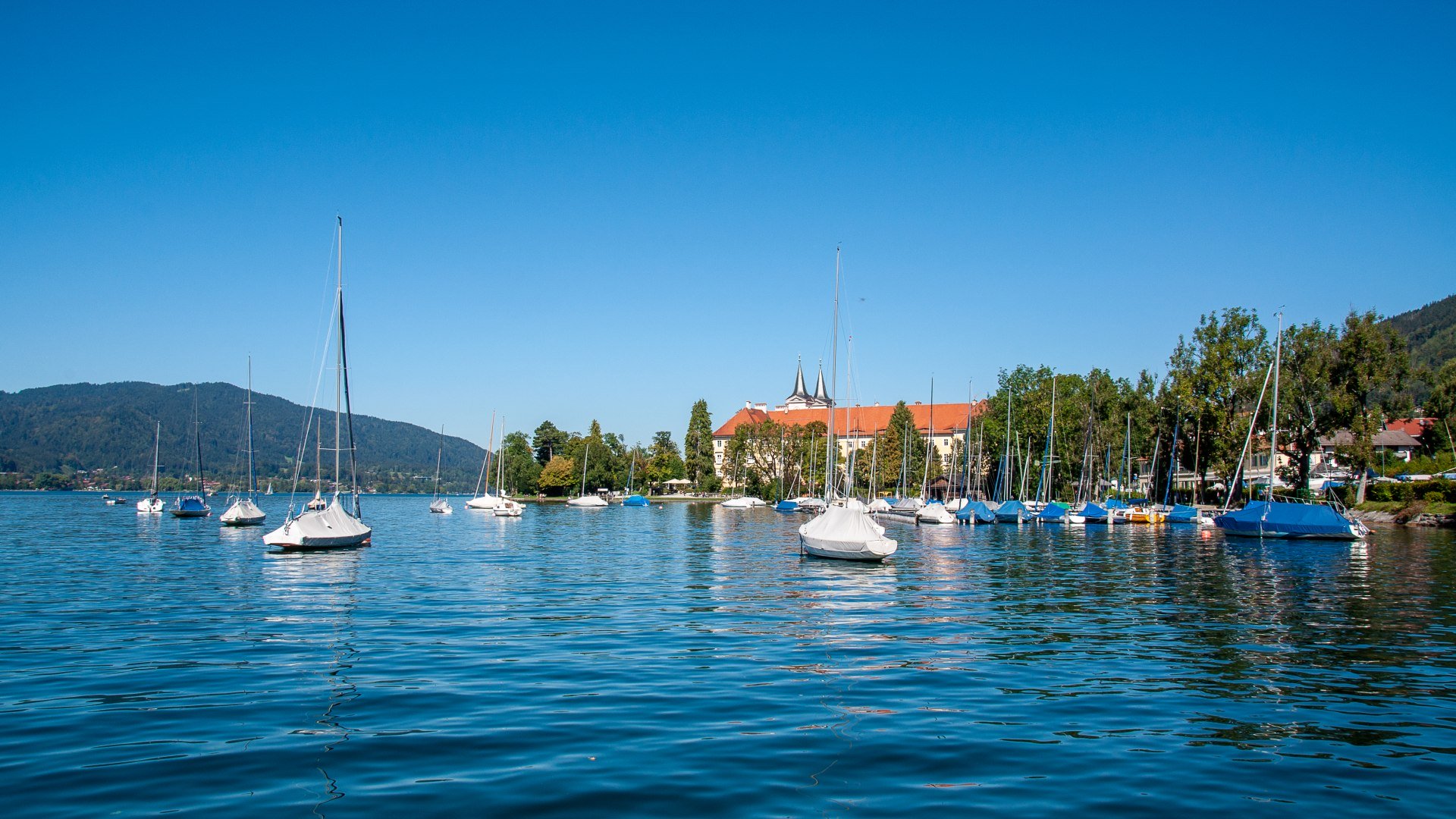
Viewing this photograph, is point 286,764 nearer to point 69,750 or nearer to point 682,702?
point 69,750

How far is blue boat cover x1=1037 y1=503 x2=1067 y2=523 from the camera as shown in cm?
8000

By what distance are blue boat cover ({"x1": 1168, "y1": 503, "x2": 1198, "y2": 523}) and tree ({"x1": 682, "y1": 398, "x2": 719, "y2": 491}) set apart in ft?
289

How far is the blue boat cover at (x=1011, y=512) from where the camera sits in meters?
77.9

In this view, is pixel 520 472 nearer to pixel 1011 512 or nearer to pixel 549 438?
pixel 549 438

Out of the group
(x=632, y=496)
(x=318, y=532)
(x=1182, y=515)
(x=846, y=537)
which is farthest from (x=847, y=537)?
(x=632, y=496)

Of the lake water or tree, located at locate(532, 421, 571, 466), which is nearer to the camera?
the lake water

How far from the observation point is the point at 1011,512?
7806cm

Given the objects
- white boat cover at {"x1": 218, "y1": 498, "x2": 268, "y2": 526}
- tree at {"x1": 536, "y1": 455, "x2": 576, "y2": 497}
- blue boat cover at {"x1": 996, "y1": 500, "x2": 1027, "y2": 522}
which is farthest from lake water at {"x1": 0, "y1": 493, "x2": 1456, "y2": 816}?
tree at {"x1": 536, "y1": 455, "x2": 576, "y2": 497}

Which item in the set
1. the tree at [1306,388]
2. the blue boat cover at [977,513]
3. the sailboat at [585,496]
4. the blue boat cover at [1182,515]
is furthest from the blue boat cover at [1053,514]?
the sailboat at [585,496]

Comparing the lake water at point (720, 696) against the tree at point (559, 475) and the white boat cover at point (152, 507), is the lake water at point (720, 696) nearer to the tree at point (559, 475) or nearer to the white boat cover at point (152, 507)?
the white boat cover at point (152, 507)

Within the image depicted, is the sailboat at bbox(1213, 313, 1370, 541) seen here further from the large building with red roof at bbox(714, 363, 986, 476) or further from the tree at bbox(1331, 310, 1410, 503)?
the large building with red roof at bbox(714, 363, 986, 476)

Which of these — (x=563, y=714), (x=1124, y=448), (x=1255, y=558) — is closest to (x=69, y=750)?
(x=563, y=714)

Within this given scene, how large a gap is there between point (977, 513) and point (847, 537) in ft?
142

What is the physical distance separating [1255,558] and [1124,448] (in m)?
61.3
